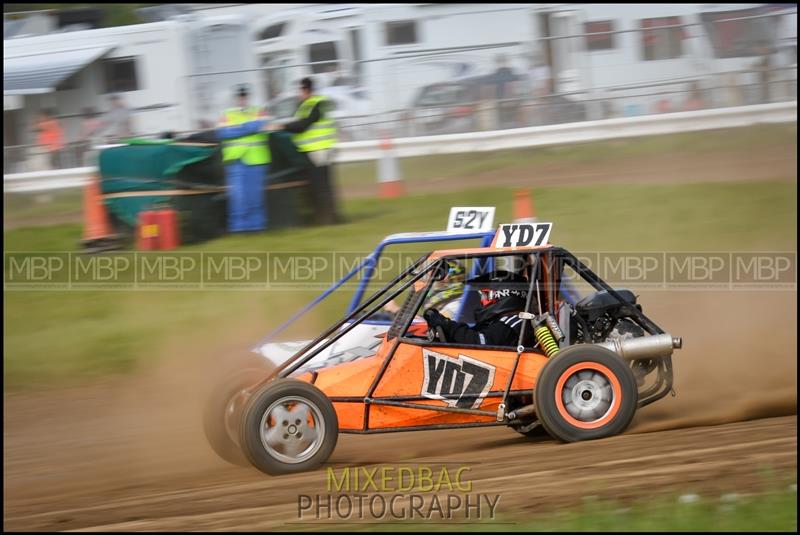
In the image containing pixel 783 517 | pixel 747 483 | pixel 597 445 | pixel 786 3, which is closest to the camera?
pixel 783 517

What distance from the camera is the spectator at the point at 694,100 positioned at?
38.5 feet

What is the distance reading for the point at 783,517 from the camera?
3680 millimetres

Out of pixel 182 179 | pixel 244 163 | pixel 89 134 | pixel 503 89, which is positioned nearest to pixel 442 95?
pixel 503 89

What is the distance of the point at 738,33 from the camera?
11547 mm

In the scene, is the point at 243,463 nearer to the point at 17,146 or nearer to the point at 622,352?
the point at 622,352

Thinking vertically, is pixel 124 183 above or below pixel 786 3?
below

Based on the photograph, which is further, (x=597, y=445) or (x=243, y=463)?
(x=243, y=463)

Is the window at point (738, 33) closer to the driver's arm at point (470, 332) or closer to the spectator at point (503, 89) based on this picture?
the spectator at point (503, 89)

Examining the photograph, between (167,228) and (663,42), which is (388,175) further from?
(663,42)

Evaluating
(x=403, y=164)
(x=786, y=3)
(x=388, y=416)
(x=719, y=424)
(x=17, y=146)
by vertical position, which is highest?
(x=786, y=3)

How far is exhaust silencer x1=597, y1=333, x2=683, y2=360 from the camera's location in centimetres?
530

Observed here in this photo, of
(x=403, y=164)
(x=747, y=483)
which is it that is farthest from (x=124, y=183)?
(x=747, y=483)

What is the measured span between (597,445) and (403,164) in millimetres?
7170

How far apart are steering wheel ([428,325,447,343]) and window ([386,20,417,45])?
312 inches
